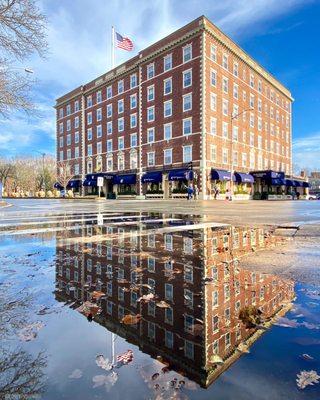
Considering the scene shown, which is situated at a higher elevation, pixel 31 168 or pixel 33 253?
pixel 31 168

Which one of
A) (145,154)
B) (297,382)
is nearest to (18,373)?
(297,382)

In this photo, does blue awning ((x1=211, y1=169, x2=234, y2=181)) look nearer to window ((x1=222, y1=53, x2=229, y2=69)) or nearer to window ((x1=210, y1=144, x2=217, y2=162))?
window ((x1=210, y1=144, x2=217, y2=162))

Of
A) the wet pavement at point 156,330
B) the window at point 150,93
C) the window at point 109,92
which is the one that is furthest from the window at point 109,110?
the wet pavement at point 156,330

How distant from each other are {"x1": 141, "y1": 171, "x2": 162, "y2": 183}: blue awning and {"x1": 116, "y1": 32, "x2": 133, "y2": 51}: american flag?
16.3 metres

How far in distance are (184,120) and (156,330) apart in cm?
3792

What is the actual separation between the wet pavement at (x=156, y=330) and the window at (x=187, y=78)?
121ft

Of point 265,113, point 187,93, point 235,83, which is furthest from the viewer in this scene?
point 265,113

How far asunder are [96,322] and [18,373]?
730 millimetres

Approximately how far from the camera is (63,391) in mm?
1567

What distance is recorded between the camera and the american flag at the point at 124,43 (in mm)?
39281

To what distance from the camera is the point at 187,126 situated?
38.2 m

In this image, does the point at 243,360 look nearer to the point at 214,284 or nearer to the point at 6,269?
the point at 214,284

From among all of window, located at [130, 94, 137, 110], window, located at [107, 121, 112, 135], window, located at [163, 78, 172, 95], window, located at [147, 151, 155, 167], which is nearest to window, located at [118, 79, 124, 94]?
window, located at [130, 94, 137, 110]

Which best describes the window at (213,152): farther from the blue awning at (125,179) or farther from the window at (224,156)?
the blue awning at (125,179)
